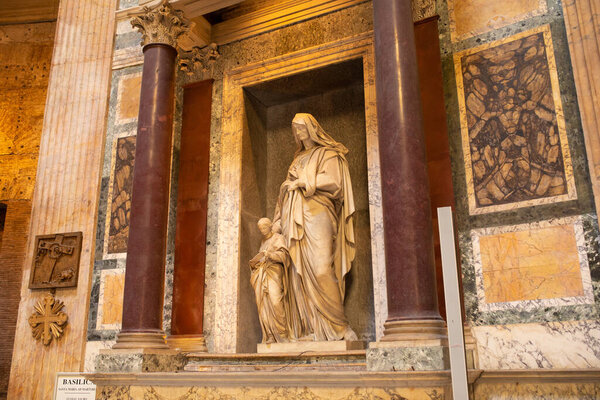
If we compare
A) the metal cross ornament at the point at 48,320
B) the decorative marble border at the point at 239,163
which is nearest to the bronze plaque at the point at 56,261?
the metal cross ornament at the point at 48,320

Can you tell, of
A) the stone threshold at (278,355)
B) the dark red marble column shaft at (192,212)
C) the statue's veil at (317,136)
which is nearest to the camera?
the stone threshold at (278,355)

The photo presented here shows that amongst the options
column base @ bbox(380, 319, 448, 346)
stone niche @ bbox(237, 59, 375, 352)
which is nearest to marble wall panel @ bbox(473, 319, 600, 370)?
column base @ bbox(380, 319, 448, 346)

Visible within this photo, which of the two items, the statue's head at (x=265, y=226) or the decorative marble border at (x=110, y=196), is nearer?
the statue's head at (x=265, y=226)

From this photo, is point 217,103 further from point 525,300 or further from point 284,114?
point 525,300

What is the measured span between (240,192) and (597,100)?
415 cm

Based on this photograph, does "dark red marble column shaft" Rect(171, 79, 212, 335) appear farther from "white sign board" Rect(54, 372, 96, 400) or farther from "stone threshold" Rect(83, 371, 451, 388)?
"stone threshold" Rect(83, 371, 451, 388)

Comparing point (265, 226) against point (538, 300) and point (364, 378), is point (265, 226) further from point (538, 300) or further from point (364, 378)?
point (538, 300)

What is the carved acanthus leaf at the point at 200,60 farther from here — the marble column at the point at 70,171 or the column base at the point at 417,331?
the column base at the point at 417,331

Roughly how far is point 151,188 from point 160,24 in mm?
2116

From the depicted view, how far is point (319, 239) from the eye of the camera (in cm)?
640

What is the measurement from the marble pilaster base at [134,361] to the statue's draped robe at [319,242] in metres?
1.42

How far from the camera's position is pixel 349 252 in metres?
6.58

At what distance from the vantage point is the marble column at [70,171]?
7188 mm

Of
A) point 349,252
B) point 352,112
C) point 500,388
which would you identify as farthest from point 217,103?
point 500,388
